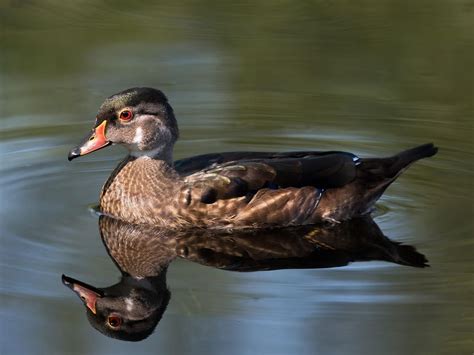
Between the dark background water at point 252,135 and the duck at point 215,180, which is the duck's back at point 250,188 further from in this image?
the dark background water at point 252,135

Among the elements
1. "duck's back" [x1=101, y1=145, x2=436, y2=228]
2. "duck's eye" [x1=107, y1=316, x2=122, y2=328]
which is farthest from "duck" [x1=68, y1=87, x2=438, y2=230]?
"duck's eye" [x1=107, y1=316, x2=122, y2=328]

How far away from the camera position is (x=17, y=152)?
40.6 ft

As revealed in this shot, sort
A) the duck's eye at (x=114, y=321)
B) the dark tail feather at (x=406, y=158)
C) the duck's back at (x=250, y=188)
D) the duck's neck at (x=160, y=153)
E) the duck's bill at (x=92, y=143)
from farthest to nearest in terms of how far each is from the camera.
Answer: the dark tail feather at (x=406, y=158) < the duck's neck at (x=160, y=153) < the duck's bill at (x=92, y=143) < the duck's back at (x=250, y=188) < the duck's eye at (x=114, y=321)

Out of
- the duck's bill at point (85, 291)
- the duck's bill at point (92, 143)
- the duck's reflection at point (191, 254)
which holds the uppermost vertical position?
the duck's bill at point (92, 143)

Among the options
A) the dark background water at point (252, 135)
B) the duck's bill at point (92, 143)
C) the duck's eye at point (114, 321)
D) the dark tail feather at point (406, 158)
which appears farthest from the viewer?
the dark tail feather at point (406, 158)

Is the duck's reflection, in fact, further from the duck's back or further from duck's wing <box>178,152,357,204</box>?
duck's wing <box>178,152,357,204</box>

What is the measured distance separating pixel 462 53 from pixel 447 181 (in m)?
3.58

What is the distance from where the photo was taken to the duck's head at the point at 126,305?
8562 mm

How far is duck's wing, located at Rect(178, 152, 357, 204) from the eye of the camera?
1076 centimetres

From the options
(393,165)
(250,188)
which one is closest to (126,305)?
(250,188)

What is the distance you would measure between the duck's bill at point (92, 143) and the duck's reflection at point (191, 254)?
582 millimetres

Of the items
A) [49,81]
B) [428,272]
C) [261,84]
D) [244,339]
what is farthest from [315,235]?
[49,81]

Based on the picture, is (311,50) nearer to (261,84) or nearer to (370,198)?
(261,84)

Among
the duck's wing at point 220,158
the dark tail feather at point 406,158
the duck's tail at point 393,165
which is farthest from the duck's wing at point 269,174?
the dark tail feather at point 406,158
